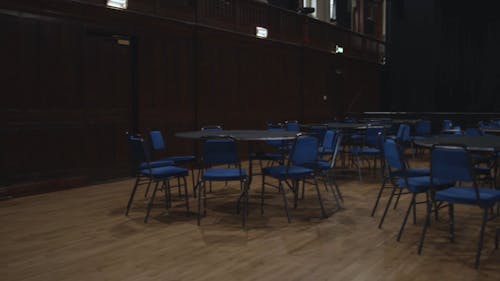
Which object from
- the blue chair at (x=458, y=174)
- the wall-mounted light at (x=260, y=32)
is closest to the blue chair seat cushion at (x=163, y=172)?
the blue chair at (x=458, y=174)

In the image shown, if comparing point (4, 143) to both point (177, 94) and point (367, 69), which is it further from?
point (367, 69)

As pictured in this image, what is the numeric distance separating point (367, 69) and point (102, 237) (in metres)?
12.5

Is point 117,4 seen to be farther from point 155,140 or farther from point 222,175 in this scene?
point 222,175

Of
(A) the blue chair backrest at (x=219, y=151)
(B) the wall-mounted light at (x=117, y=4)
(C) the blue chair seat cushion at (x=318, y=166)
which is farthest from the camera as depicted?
(B) the wall-mounted light at (x=117, y=4)

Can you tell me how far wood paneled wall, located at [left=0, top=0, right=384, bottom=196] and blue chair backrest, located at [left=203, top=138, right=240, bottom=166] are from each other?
3.02 metres

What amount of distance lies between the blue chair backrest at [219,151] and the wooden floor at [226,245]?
653 millimetres

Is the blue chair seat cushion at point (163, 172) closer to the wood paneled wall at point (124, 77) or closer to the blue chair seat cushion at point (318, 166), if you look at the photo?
the blue chair seat cushion at point (318, 166)

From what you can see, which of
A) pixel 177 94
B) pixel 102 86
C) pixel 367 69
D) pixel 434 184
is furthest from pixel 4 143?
pixel 367 69

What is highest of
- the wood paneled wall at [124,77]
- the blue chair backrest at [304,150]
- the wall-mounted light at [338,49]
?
the wall-mounted light at [338,49]

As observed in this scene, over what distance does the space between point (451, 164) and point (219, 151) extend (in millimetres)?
2070

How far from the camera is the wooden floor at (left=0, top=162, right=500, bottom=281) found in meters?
3.36

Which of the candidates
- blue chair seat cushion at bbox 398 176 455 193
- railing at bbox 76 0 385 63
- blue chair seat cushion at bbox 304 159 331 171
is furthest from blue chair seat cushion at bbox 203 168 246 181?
railing at bbox 76 0 385 63

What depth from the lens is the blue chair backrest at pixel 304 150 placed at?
4.71m

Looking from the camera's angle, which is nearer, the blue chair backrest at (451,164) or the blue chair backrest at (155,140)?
the blue chair backrest at (451,164)
